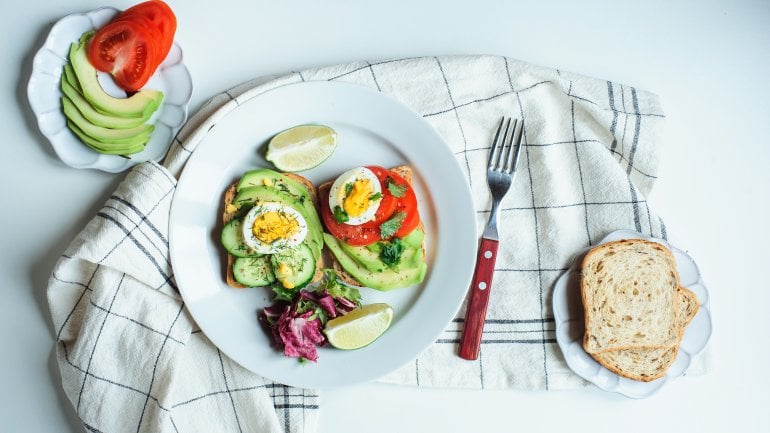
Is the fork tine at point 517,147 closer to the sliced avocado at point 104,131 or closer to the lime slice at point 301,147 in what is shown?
the lime slice at point 301,147


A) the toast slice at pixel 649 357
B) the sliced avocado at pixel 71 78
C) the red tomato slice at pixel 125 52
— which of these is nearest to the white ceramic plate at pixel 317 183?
the red tomato slice at pixel 125 52

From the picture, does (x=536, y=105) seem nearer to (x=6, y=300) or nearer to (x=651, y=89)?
(x=651, y=89)

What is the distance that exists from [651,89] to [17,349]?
3181mm

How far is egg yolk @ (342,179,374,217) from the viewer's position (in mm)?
2684

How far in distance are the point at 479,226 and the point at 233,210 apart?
1.10 m

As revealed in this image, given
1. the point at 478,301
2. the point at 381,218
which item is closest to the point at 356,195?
the point at 381,218

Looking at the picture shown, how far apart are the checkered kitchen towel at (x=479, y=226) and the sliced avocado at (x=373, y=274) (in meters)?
0.33

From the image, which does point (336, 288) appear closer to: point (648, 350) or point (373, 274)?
point (373, 274)

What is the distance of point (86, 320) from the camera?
2.78 m

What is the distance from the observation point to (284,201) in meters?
2.77

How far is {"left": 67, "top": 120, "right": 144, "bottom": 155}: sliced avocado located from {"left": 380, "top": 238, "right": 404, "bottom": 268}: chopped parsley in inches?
44.7

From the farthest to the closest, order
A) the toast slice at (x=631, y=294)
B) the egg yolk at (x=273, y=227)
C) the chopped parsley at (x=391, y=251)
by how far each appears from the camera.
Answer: the toast slice at (x=631, y=294)
the chopped parsley at (x=391, y=251)
the egg yolk at (x=273, y=227)

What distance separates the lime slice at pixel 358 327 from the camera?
9.18 ft

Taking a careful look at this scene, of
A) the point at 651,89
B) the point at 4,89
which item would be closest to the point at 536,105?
the point at 651,89
